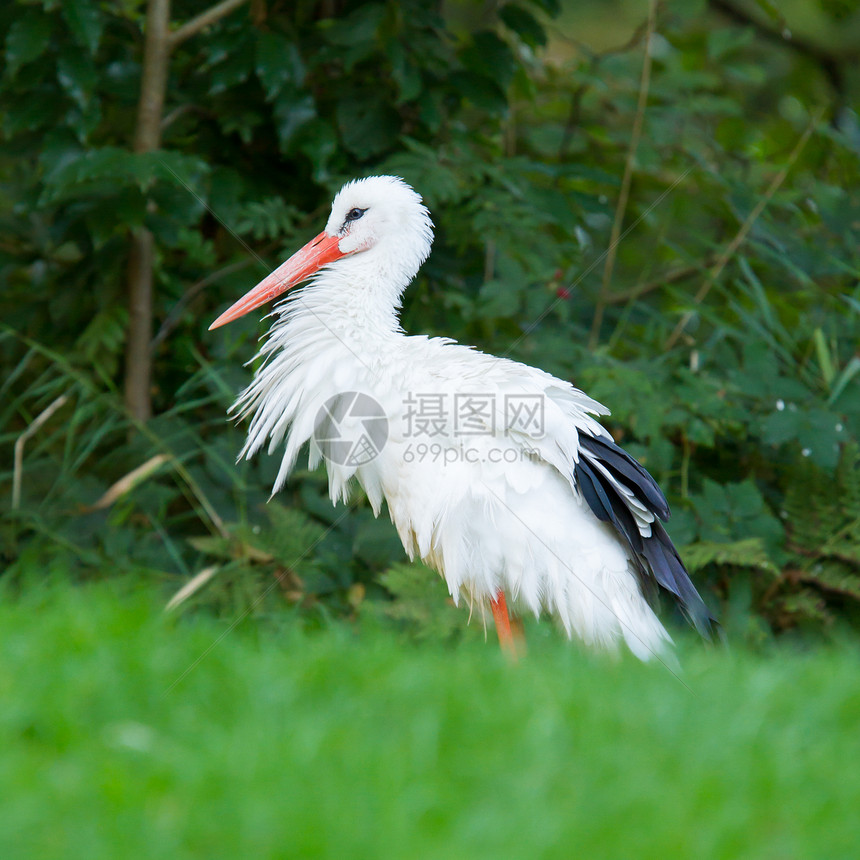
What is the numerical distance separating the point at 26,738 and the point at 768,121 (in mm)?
5981

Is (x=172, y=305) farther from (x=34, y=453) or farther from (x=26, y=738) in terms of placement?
(x=26, y=738)

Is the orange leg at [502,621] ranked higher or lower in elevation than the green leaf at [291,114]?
lower

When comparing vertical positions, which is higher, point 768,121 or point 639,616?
point 768,121

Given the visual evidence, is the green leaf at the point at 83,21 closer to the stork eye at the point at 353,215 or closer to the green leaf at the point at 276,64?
the green leaf at the point at 276,64

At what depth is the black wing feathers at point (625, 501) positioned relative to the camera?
2947 mm

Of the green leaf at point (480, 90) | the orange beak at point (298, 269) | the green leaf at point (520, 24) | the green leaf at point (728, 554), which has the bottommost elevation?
the green leaf at point (728, 554)

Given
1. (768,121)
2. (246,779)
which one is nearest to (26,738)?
(246,779)

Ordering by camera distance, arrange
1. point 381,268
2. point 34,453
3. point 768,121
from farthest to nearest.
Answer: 1. point 768,121
2. point 34,453
3. point 381,268

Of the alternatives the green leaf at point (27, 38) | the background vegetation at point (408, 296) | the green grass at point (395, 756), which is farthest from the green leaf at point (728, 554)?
the green leaf at point (27, 38)

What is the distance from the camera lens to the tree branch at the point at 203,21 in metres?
4.27

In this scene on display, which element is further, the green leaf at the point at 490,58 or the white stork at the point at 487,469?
the green leaf at the point at 490,58

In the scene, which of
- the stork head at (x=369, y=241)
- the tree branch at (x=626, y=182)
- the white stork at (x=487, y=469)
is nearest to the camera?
the white stork at (x=487, y=469)

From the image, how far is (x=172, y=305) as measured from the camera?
4.79 meters

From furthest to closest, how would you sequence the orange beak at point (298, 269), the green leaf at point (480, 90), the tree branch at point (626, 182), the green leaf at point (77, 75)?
the tree branch at point (626, 182)
the green leaf at point (480, 90)
the green leaf at point (77, 75)
the orange beak at point (298, 269)
